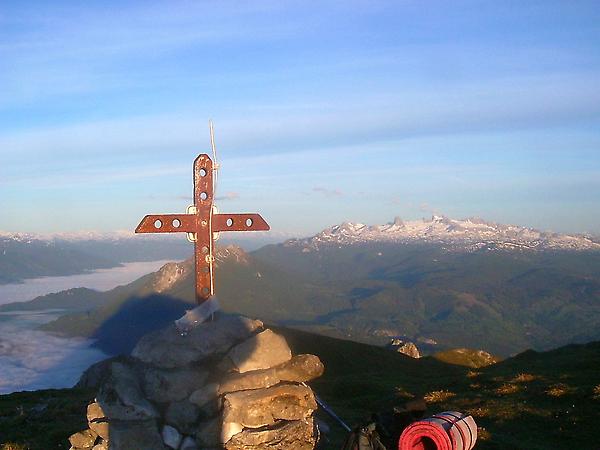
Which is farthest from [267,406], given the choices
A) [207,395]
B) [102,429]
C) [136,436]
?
[102,429]

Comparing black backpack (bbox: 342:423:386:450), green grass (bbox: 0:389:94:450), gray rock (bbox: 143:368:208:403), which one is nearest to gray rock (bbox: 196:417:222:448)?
gray rock (bbox: 143:368:208:403)

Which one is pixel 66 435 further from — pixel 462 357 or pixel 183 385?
pixel 462 357

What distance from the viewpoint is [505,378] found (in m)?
29.9

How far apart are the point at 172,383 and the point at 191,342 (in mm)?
1298

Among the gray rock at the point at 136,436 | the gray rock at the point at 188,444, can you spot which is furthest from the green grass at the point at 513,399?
the gray rock at the point at 136,436

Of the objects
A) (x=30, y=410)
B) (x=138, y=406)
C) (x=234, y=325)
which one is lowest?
(x=30, y=410)

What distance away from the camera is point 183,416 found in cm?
1809

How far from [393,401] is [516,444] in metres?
8.64

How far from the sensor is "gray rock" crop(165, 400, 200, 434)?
17984mm

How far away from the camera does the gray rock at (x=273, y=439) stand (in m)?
16.5

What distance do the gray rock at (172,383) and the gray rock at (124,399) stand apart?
13.6 inches

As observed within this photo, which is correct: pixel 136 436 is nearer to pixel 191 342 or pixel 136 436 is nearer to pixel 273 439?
pixel 191 342

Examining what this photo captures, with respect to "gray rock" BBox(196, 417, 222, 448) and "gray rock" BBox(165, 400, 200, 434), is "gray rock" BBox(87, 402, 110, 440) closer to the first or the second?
"gray rock" BBox(165, 400, 200, 434)

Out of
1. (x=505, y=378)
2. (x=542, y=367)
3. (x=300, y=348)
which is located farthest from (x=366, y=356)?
(x=505, y=378)
